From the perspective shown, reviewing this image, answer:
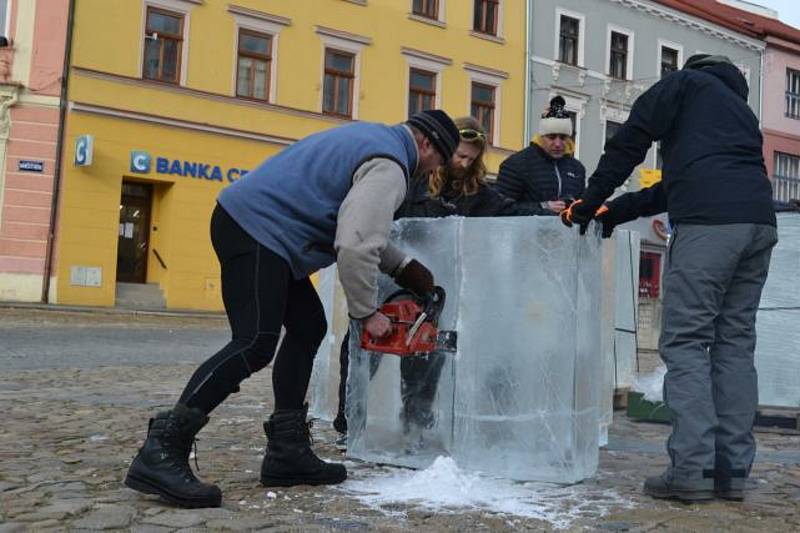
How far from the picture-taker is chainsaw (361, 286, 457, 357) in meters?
3.64

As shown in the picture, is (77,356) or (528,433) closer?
(528,433)

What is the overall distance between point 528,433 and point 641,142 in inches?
49.8

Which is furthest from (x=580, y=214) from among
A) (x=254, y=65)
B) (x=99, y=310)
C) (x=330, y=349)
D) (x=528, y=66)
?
(x=528, y=66)

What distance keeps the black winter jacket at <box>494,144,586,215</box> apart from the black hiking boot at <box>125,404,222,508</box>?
249cm

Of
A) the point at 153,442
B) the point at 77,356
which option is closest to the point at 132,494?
the point at 153,442

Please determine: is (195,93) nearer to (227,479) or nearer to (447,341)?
(447,341)

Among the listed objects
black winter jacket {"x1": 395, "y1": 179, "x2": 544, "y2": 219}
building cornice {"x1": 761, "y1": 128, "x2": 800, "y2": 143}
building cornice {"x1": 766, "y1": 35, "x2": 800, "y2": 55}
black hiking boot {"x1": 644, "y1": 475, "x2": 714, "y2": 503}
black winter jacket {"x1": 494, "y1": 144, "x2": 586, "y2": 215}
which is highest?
building cornice {"x1": 766, "y1": 35, "x2": 800, "y2": 55}

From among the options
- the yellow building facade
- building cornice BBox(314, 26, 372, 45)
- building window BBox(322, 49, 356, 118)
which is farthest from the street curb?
building cornice BBox(314, 26, 372, 45)

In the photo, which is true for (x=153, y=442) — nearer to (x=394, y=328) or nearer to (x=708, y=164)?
(x=394, y=328)

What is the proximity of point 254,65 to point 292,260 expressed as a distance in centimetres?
1936

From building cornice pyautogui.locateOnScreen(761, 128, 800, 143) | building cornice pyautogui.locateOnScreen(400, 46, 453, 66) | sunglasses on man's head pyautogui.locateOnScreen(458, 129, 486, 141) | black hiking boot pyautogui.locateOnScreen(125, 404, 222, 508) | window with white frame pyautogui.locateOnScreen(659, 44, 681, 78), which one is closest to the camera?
black hiking boot pyautogui.locateOnScreen(125, 404, 222, 508)

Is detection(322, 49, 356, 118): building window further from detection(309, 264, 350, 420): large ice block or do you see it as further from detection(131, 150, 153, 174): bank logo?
detection(309, 264, 350, 420): large ice block

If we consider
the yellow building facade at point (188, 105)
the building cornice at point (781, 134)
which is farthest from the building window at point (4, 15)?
the building cornice at point (781, 134)

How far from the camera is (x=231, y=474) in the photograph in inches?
153
